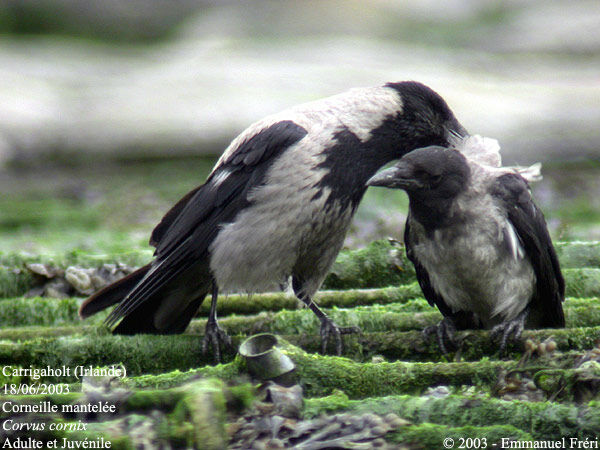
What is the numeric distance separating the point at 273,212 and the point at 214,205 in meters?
0.38

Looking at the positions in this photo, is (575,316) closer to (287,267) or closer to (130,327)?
(287,267)

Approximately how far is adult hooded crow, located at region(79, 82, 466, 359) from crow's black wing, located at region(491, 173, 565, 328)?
785 millimetres

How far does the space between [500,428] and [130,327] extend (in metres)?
2.53

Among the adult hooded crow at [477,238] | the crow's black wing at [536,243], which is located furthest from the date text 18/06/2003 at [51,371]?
the crow's black wing at [536,243]

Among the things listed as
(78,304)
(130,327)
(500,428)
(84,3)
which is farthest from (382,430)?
(84,3)

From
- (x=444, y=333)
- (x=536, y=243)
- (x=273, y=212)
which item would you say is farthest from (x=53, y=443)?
(x=536, y=243)

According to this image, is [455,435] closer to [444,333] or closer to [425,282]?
[444,333]

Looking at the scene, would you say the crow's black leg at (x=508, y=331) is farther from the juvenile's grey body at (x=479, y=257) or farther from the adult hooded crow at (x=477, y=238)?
the juvenile's grey body at (x=479, y=257)

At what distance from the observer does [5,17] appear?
16469 mm

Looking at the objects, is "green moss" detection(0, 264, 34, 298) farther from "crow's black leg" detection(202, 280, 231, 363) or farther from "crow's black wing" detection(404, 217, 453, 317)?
"crow's black wing" detection(404, 217, 453, 317)

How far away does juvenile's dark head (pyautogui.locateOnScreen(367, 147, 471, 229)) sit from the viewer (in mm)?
4457

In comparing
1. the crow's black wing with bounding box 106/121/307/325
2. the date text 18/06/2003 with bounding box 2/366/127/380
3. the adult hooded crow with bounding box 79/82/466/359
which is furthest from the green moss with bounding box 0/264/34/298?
the date text 18/06/2003 with bounding box 2/366/127/380

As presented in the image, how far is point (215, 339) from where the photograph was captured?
4.49m

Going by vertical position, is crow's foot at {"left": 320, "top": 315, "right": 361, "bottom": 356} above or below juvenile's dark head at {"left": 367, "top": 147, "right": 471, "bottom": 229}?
below
